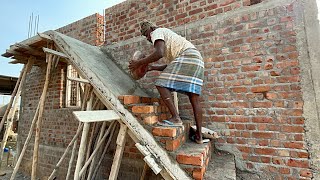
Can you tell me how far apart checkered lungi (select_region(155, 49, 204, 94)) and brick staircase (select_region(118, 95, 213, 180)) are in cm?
37

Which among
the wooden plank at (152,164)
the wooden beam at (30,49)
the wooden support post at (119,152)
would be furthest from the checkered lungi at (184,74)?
the wooden beam at (30,49)

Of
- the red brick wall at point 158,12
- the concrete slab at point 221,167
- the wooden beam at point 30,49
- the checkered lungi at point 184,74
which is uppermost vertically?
the red brick wall at point 158,12

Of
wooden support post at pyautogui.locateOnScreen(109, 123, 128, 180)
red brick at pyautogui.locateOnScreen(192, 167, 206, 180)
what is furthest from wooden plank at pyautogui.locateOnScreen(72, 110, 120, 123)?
red brick at pyautogui.locateOnScreen(192, 167, 206, 180)

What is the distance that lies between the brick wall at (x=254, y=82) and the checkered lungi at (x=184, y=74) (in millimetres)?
801

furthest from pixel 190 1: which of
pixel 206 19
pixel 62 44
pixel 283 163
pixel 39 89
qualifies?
pixel 39 89

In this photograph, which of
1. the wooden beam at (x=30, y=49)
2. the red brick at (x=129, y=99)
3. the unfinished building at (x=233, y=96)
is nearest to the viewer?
the unfinished building at (x=233, y=96)

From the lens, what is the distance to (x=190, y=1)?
3148mm

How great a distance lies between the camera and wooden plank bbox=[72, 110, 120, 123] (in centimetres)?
172

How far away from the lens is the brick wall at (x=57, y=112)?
15.2 ft

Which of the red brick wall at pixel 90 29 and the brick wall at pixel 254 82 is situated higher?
the red brick wall at pixel 90 29

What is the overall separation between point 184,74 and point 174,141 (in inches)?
28.8

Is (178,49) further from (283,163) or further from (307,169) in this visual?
(307,169)

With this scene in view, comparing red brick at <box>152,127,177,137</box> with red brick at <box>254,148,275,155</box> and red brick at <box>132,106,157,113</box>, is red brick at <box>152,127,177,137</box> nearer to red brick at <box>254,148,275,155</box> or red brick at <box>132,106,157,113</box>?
red brick at <box>132,106,157,113</box>

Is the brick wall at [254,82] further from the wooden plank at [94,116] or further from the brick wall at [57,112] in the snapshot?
the brick wall at [57,112]
